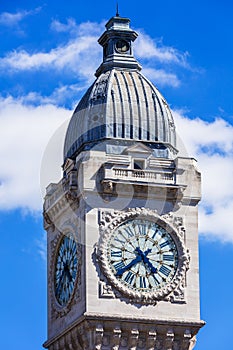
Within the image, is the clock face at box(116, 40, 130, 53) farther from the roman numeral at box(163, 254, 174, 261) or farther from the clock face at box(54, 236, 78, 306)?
the roman numeral at box(163, 254, 174, 261)

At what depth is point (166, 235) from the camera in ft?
221

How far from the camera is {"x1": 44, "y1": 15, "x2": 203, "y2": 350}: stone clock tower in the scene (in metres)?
65.8

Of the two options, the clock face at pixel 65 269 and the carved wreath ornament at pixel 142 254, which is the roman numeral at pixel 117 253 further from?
the clock face at pixel 65 269

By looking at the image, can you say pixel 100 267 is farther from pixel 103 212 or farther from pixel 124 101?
pixel 124 101

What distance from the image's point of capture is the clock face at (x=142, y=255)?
66188mm

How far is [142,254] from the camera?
66438 mm

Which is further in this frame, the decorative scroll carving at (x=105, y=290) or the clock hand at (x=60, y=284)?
the clock hand at (x=60, y=284)

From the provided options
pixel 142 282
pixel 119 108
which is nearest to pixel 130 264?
pixel 142 282

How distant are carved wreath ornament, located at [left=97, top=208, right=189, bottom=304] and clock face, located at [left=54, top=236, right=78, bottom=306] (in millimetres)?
1806

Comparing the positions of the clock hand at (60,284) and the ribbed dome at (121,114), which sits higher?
the ribbed dome at (121,114)

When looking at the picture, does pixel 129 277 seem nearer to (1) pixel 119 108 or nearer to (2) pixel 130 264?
(2) pixel 130 264

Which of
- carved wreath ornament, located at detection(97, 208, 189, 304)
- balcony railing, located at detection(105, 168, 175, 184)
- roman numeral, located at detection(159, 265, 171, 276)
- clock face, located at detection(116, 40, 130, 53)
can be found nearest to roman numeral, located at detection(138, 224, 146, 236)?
carved wreath ornament, located at detection(97, 208, 189, 304)

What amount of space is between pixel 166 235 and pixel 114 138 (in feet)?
14.5

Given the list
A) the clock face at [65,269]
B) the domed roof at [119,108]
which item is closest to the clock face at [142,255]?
the clock face at [65,269]
